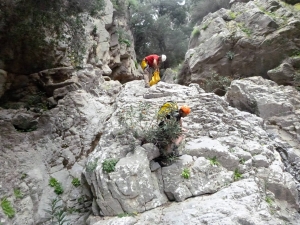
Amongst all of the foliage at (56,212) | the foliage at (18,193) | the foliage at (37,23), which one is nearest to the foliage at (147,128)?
the foliage at (56,212)

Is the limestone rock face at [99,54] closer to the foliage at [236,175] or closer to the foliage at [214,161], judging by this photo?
the foliage at [214,161]

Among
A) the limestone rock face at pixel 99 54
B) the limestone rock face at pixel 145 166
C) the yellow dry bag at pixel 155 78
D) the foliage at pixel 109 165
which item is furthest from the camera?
the limestone rock face at pixel 99 54

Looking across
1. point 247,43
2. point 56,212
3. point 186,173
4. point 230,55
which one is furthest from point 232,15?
point 56,212

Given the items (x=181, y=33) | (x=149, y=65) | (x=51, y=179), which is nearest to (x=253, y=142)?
(x=149, y=65)

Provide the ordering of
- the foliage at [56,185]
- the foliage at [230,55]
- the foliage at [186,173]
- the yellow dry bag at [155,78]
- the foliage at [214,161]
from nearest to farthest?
the foliage at [186,173] < the foliage at [214,161] < the foliage at [56,185] < the yellow dry bag at [155,78] < the foliage at [230,55]

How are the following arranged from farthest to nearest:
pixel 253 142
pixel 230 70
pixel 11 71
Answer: pixel 230 70 → pixel 11 71 → pixel 253 142

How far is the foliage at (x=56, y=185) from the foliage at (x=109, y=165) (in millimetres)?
2558

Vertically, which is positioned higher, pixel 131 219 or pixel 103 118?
pixel 103 118

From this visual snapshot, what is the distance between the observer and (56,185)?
904 centimetres

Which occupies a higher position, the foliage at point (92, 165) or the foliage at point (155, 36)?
the foliage at point (155, 36)

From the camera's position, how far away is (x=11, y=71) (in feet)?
41.1

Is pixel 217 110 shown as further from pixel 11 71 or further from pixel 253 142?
pixel 11 71

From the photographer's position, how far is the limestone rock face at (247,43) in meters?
14.7

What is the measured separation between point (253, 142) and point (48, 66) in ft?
29.7
